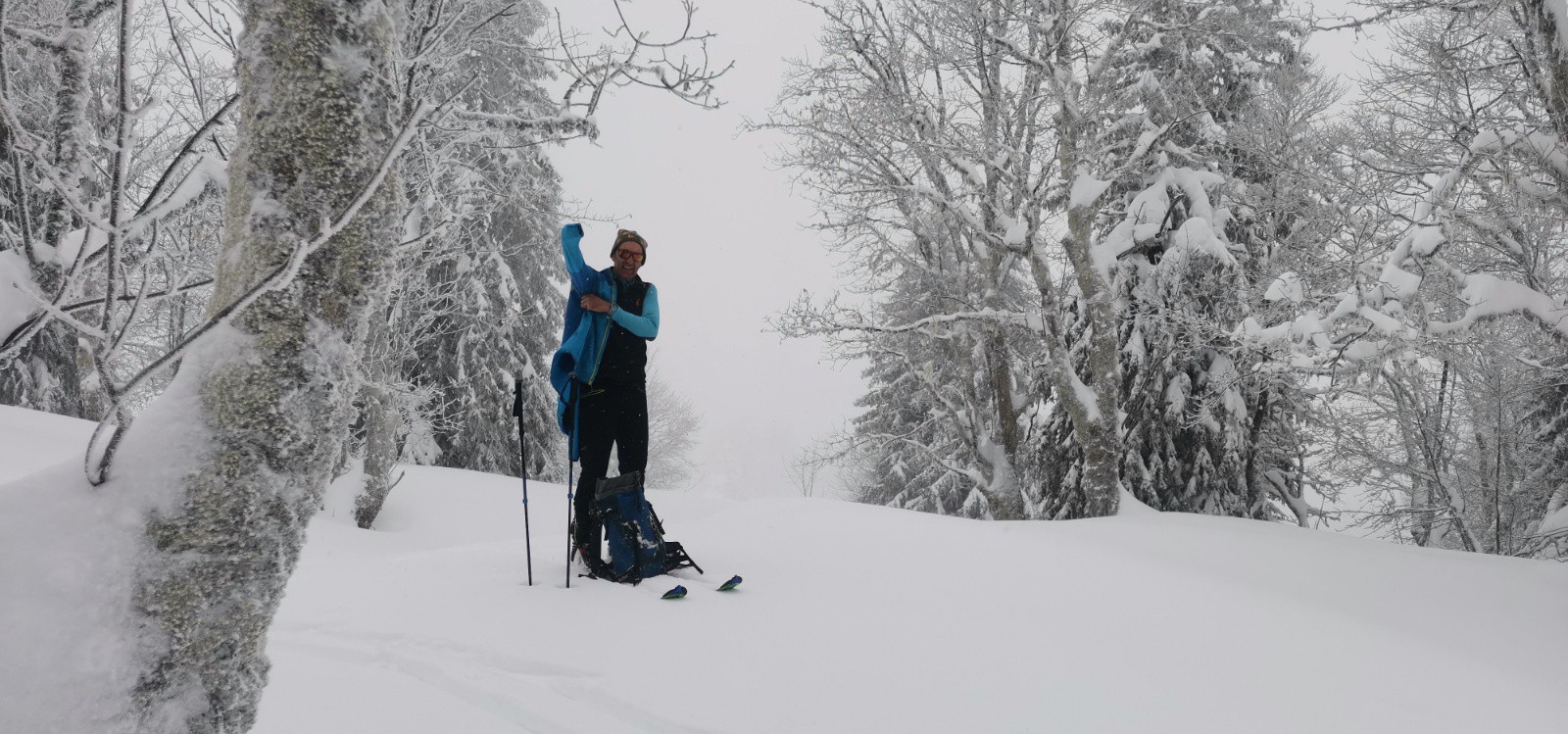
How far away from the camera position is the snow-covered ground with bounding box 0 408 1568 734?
7.09ft

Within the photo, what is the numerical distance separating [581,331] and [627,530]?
1022 mm

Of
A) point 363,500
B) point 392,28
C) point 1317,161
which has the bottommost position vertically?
point 363,500

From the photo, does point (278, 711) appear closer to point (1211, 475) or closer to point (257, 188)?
point (257, 188)

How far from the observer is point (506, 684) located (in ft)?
8.29

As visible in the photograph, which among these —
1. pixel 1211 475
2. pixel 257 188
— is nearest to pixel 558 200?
pixel 1211 475

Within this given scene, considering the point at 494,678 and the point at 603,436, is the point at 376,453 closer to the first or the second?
the point at 603,436

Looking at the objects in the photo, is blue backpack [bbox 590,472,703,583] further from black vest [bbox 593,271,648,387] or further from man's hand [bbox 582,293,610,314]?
man's hand [bbox 582,293,610,314]

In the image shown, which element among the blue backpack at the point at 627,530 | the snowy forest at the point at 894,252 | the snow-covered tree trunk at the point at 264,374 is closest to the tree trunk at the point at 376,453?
the snowy forest at the point at 894,252

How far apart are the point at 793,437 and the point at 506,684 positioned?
8517 cm

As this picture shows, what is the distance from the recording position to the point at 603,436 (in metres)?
3.86

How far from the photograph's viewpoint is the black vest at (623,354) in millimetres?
3881

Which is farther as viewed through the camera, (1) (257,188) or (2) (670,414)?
(2) (670,414)

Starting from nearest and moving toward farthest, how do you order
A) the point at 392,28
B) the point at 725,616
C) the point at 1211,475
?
the point at 392,28 → the point at 725,616 → the point at 1211,475

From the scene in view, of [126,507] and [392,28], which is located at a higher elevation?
[392,28]
